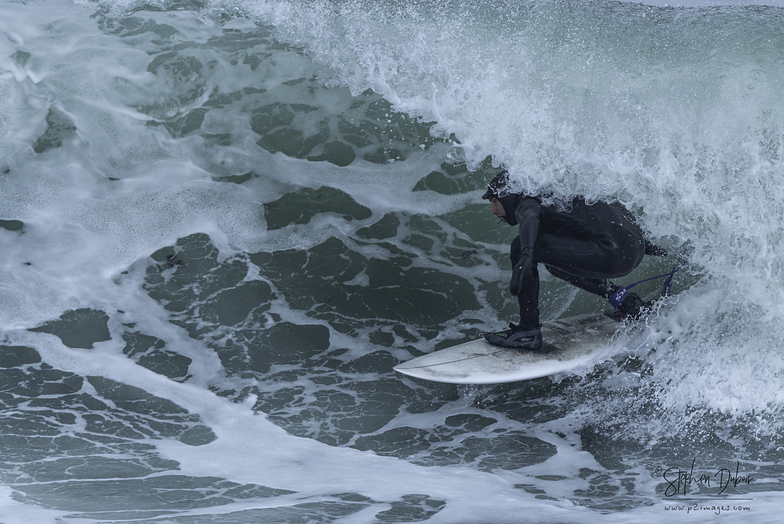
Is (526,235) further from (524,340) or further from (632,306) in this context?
(632,306)

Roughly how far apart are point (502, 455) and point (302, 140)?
146 inches

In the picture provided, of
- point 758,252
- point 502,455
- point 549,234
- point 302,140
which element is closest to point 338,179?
point 302,140

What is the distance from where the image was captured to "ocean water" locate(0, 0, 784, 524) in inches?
183

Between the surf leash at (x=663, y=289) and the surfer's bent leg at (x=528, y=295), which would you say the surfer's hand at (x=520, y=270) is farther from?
the surf leash at (x=663, y=289)

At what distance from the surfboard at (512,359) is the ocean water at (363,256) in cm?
19

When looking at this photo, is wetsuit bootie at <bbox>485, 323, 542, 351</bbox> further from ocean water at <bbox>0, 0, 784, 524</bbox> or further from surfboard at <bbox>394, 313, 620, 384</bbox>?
ocean water at <bbox>0, 0, 784, 524</bbox>

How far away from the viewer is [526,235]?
4.64 m

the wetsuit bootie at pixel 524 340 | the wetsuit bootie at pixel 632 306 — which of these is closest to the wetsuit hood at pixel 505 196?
the wetsuit bootie at pixel 524 340

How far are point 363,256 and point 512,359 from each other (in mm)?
1929

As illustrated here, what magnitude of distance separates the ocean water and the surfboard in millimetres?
190

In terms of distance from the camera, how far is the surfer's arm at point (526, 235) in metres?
4.54

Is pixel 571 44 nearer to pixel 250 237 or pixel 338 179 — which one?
pixel 338 179

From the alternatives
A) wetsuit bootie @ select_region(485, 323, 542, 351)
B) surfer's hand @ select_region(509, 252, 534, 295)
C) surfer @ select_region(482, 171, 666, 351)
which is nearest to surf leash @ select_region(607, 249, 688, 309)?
surfer @ select_region(482, 171, 666, 351)

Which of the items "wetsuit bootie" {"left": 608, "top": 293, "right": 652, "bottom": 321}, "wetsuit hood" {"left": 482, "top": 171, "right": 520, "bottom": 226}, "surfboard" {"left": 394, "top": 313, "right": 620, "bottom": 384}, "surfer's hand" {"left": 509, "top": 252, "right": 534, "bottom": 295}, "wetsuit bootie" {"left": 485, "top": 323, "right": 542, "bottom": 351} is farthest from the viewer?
"wetsuit bootie" {"left": 608, "top": 293, "right": 652, "bottom": 321}
